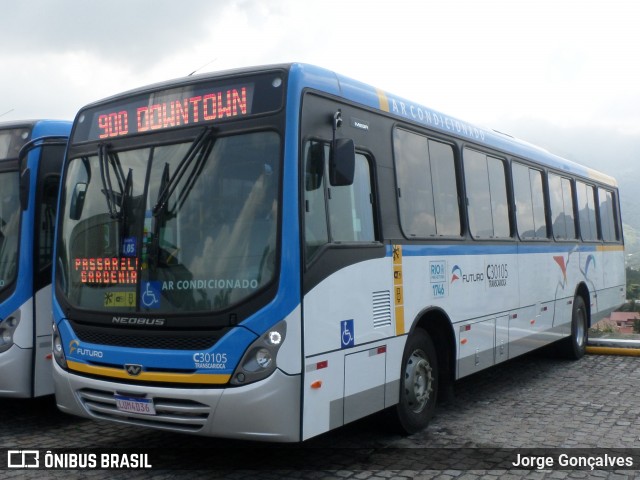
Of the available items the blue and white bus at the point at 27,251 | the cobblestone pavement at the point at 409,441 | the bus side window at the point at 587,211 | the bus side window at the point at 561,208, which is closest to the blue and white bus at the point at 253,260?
the cobblestone pavement at the point at 409,441

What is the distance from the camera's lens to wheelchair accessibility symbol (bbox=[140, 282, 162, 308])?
17.8 feet

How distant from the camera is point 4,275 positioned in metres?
7.18

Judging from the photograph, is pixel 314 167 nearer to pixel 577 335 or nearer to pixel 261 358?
pixel 261 358

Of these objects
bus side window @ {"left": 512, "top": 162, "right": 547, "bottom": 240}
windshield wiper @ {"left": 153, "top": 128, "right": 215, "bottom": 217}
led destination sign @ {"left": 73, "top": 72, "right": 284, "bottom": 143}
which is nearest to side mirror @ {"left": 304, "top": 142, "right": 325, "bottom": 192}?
led destination sign @ {"left": 73, "top": 72, "right": 284, "bottom": 143}

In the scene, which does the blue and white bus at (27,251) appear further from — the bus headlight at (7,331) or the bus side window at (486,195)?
the bus side window at (486,195)

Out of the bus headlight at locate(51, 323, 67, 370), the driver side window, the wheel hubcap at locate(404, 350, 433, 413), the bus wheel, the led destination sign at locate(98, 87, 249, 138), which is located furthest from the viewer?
the wheel hubcap at locate(404, 350, 433, 413)

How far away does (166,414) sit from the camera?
5305 millimetres

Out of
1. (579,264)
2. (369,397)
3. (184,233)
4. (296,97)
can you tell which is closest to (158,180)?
(184,233)

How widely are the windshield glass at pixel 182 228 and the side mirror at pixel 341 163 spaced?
0.43m

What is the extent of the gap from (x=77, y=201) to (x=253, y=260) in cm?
200

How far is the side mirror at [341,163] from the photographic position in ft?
17.5

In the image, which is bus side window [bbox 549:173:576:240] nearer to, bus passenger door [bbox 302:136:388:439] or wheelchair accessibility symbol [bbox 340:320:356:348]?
bus passenger door [bbox 302:136:388:439]

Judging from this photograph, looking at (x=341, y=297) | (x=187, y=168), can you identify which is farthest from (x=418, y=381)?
(x=187, y=168)

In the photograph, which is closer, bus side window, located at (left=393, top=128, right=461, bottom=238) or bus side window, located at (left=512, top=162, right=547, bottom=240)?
bus side window, located at (left=393, top=128, right=461, bottom=238)
